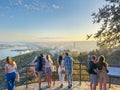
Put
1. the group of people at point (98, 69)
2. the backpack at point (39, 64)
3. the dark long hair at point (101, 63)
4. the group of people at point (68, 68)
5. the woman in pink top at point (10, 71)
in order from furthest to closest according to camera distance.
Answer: the backpack at point (39, 64), the woman in pink top at point (10, 71), the group of people at point (68, 68), the group of people at point (98, 69), the dark long hair at point (101, 63)

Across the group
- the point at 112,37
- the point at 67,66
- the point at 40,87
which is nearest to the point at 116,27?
the point at 112,37

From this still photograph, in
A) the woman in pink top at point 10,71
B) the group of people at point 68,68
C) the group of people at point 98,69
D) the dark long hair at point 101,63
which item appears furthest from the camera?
the woman in pink top at point 10,71

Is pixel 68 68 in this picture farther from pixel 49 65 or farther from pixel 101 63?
pixel 101 63

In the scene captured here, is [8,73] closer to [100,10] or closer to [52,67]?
[52,67]

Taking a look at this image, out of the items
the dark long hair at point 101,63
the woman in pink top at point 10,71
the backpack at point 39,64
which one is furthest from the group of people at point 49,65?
the dark long hair at point 101,63

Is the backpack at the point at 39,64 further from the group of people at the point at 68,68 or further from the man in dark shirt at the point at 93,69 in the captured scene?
the man in dark shirt at the point at 93,69

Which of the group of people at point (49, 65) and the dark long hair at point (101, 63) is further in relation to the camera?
the group of people at point (49, 65)

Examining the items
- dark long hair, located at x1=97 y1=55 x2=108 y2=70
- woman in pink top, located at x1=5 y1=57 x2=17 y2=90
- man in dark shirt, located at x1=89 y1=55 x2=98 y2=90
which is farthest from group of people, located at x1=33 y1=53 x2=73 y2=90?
dark long hair, located at x1=97 y1=55 x2=108 y2=70

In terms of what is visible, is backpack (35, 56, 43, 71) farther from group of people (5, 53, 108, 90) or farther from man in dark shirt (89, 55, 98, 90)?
man in dark shirt (89, 55, 98, 90)

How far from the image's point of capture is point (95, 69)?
10930mm

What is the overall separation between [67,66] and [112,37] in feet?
8.54

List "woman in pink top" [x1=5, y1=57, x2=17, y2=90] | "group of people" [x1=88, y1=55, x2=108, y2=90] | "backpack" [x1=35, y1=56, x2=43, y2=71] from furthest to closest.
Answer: "backpack" [x1=35, y1=56, x2=43, y2=71], "woman in pink top" [x1=5, y1=57, x2=17, y2=90], "group of people" [x1=88, y1=55, x2=108, y2=90]

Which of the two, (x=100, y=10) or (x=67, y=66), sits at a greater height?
(x=100, y=10)

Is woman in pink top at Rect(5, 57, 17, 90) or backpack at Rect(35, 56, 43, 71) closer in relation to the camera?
woman in pink top at Rect(5, 57, 17, 90)
